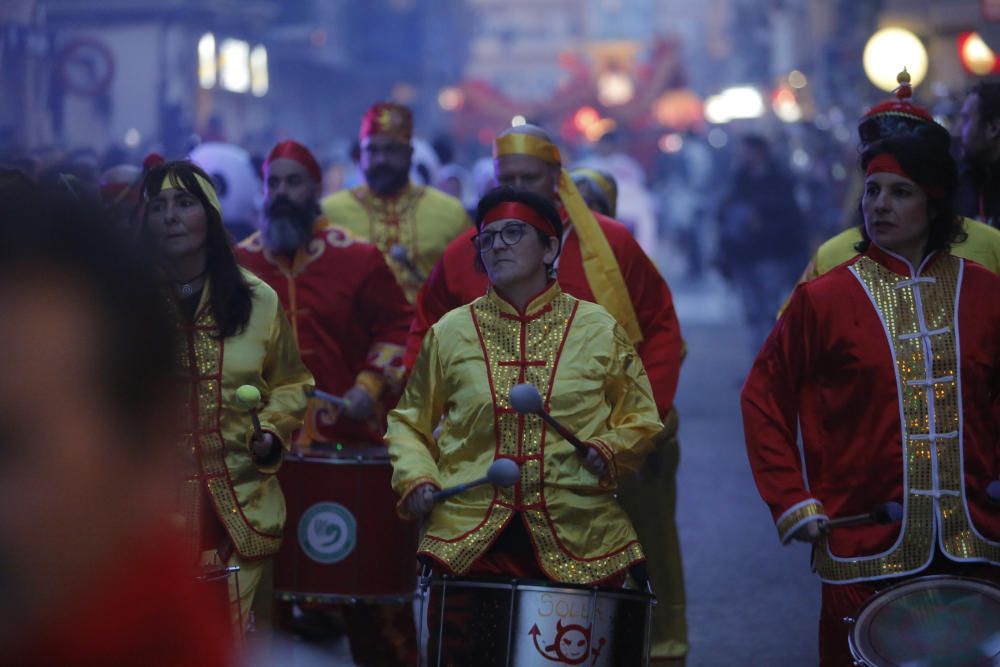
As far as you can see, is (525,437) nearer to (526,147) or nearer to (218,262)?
(218,262)

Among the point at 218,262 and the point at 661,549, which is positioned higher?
the point at 218,262

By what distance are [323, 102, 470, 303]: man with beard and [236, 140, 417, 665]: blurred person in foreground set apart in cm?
146

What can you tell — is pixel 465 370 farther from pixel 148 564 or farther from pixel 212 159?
pixel 212 159

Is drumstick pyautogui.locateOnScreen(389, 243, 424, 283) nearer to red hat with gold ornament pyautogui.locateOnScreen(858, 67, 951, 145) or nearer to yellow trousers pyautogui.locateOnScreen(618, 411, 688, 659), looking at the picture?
yellow trousers pyautogui.locateOnScreen(618, 411, 688, 659)

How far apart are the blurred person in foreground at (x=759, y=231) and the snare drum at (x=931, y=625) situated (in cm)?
1288

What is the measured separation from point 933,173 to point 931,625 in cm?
151

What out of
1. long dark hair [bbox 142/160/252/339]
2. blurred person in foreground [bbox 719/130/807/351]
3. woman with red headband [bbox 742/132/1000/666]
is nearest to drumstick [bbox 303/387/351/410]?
long dark hair [bbox 142/160/252/339]

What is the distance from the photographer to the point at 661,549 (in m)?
6.84

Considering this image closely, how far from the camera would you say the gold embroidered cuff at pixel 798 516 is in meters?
4.58

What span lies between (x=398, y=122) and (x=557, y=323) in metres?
4.14

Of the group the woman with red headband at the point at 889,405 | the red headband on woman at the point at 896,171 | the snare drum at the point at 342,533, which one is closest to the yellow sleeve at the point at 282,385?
the snare drum at the point at 342,533

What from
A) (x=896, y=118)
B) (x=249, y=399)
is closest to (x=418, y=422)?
(x=249, y=399)

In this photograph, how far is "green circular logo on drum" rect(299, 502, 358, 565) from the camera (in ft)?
20.9

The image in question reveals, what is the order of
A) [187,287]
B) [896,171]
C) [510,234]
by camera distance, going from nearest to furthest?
[896,171] < [510,234] < [187,287]
